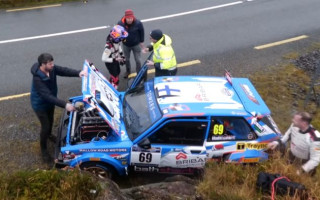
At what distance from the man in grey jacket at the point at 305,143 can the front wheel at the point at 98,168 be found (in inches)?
116

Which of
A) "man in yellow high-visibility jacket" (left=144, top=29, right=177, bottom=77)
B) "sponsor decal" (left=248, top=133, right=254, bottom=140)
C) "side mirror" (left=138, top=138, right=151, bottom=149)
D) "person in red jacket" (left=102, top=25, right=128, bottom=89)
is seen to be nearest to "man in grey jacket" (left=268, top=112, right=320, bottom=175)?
"sponsor decal" (left=248, top=133, right=254, bottom=140)

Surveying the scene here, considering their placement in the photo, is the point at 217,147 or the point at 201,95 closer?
the point at 217,147

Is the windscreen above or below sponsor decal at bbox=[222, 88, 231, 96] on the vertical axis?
below

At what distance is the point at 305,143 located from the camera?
533 cm

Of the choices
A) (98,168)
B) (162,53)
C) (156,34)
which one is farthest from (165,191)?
(156,34)

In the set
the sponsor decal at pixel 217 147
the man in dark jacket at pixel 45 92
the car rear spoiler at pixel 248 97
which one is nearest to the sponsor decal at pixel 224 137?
the sponsor decal at pixel 217 147

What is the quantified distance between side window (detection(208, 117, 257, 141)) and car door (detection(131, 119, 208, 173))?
151mm

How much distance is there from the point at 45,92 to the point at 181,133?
237cm

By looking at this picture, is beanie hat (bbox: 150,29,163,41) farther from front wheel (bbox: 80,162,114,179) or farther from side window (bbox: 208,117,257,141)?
front wheel (bbox: 80,162,114,179)

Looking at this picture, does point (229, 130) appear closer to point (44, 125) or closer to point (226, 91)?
point (226, 91)

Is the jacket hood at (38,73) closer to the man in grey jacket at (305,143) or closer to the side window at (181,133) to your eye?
the side window at (181,133)

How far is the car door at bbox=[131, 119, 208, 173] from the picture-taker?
225 inches

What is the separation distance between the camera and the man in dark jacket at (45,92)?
5.89m

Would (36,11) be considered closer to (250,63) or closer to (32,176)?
(250,63)
